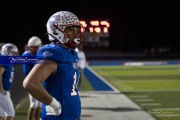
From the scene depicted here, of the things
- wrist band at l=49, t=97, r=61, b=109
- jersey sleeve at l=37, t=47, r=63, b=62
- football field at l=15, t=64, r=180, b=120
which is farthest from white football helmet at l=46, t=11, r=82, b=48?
football field at l=15, t=64, r=180, b=120

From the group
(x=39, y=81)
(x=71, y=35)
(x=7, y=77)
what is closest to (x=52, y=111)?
(x=39, y=81)

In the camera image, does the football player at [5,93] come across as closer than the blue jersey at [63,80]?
No

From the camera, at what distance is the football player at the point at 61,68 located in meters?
2.87

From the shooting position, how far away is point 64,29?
9.76ft

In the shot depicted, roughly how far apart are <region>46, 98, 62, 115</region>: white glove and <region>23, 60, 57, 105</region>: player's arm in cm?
5

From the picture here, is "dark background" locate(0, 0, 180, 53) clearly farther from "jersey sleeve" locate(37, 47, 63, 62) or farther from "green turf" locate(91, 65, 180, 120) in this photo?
"jersey sleeve" locate(37, 47, 63, 62)

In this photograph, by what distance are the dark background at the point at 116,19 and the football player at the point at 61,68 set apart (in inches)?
1451

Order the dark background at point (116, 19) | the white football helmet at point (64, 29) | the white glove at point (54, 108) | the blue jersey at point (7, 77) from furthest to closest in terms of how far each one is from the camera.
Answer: the dark background at point (116, 19), the blue jersey at point (7, 77), the white football helmet at point (64, 29), the white glove at point (54, 108)

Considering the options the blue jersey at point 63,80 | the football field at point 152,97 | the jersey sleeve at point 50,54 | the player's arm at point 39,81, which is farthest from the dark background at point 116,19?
the player's arm at point 39,81

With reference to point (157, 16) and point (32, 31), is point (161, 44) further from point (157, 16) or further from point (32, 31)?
point (32, 31)

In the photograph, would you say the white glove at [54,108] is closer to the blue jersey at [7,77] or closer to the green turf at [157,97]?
the blue jersey at [7,77]

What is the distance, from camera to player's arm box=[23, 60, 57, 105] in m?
2.75

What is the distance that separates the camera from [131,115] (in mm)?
8273

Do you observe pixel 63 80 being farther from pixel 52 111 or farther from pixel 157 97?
pixel 157 97
